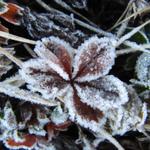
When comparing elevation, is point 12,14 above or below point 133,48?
above

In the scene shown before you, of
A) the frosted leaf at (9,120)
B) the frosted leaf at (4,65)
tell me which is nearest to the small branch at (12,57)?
the frosted leaf at (4,65)

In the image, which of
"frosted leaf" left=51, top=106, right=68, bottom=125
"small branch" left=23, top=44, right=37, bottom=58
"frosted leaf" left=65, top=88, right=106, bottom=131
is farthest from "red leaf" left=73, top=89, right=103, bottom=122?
"small branch" left=23, top=44, right=37, bottom=58

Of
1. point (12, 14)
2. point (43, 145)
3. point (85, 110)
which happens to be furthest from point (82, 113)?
point (12, 14)

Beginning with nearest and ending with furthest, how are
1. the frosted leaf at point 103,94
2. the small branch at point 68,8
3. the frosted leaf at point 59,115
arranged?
the frosted leaf at point 103,94 → the frosted leaf at point 59,115 → the small branch at point 68,8

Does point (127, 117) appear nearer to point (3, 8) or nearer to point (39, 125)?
point (39, 125)

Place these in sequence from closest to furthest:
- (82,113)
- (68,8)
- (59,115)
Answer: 1. (82,113)
2. (59,115)
3. (68,8)

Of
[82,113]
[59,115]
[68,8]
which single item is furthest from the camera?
[68,8]

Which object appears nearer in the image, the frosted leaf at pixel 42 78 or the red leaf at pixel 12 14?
the frosted leaf at pixel 42 78

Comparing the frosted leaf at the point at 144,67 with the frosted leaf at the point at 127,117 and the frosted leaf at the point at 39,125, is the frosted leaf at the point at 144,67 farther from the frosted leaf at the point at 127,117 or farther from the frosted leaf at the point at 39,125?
the frosted leaf at the point at 39,125
